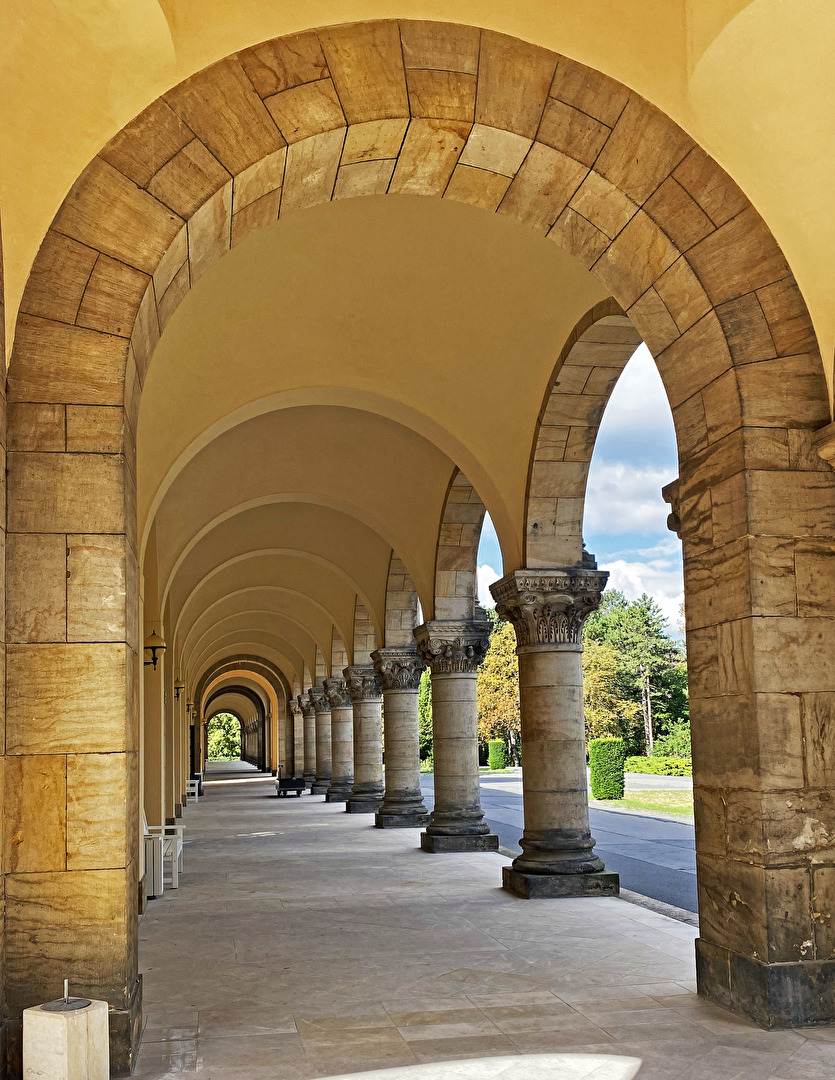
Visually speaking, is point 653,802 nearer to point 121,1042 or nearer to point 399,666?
point 399,666

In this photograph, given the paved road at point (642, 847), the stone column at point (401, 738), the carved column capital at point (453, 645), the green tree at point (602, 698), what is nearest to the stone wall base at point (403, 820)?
the stone column at point (401, 738)

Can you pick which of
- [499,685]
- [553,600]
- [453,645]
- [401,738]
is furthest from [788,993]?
[499,685]

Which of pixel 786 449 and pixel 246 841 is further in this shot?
pixel 246 841

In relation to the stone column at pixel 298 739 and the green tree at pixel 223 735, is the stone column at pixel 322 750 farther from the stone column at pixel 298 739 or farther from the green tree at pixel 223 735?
the green tree at pixel 223 735

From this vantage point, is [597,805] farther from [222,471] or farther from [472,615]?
[222,471]

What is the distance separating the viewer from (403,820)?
15.4 meters

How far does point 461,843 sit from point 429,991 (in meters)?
6.66

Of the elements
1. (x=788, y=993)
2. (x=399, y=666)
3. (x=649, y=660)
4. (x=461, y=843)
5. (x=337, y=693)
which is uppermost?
(x=649, y=660)

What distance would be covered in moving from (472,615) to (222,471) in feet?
11.2

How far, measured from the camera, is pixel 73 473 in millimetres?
4312

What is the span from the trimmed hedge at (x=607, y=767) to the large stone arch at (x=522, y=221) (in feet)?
61.3

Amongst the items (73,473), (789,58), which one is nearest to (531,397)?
(789,58)

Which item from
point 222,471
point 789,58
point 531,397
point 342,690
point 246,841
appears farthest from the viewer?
point 342,690

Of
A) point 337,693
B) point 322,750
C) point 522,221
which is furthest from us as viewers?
point 322,750
